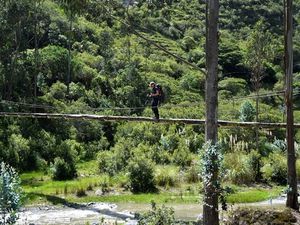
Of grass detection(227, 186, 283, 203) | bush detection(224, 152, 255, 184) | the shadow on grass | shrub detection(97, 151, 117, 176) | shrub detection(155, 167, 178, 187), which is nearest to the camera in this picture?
the shadow on grass

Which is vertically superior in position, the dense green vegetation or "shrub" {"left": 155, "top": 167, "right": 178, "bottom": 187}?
the dense green vegetation

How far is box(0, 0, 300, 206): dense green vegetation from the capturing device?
2467cm

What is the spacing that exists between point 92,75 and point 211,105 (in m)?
36.0

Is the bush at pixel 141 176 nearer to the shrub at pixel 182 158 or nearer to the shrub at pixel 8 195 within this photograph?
the shrub at pixel 182 158

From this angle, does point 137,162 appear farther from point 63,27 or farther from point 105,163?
point 63,27

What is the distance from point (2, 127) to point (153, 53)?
33937 mm

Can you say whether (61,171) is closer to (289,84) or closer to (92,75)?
(289,84)

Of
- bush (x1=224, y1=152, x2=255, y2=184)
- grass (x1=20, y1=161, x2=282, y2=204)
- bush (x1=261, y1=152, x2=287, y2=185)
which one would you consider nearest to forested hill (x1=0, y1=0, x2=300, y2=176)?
bush (x1=224, y1=152, x2=255, y2=184)

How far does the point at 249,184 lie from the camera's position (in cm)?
2427

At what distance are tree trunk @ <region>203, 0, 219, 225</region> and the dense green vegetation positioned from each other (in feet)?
2.50

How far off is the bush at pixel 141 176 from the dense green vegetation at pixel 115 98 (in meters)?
0.04

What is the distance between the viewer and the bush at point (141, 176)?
915 inches

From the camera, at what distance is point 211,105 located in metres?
10.8

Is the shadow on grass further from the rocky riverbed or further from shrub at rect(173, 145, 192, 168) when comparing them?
shrub at rect(173, 145, 192, 168)
